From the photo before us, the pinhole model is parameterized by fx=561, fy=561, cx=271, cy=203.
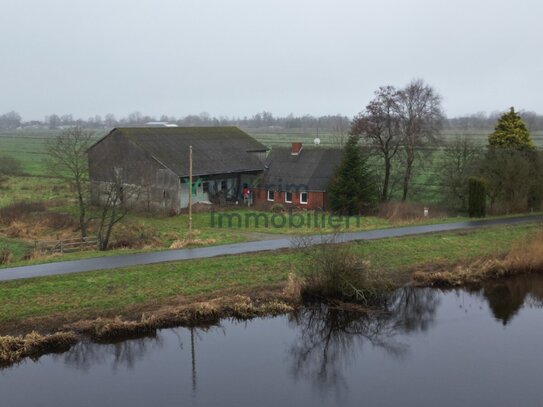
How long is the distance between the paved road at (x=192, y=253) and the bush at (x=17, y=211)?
13701 millimetres

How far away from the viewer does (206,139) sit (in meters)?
47.9

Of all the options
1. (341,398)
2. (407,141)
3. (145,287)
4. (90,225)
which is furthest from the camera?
(407,141)

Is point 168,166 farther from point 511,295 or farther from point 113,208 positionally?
point 511,295

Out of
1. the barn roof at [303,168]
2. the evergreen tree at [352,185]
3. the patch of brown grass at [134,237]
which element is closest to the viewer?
the patch of brown grass at [134,237]

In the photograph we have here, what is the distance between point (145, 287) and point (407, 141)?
26.3 metres

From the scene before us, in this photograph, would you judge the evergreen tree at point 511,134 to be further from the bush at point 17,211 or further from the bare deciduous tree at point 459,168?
the bush at point 17,211

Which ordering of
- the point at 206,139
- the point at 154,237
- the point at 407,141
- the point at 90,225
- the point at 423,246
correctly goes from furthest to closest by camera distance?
the point at 206,139 → the point at 407,141 → the point at 90,225 → the point at 154,237 → the point at 423,246

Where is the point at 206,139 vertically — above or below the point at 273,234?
above

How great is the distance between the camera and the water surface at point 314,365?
13.8 m

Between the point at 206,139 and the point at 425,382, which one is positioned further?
the point at 206,139

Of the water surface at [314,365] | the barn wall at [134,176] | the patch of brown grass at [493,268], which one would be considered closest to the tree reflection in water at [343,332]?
the water surface at [314,365]

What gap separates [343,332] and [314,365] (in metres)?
2.48

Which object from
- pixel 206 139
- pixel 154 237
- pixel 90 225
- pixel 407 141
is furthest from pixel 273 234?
pixel 206 139

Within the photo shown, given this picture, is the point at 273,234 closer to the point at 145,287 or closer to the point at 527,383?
the point at 145,287
